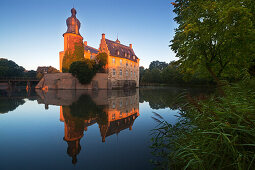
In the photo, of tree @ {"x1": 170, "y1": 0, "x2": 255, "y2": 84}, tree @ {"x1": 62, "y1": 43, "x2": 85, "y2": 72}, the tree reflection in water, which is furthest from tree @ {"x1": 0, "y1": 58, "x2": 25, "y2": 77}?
tree @ {"x1": 170, "y1": 0, "x2": 255, "y2": 84}

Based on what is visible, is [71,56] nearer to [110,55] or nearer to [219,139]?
[110,55]

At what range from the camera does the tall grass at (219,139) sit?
149 cm

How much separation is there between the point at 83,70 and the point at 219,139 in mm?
26828

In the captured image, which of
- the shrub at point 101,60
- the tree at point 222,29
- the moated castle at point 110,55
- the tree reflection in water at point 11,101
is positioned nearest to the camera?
the tree at point 222,29

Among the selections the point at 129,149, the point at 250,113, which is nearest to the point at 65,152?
the point at 129,149

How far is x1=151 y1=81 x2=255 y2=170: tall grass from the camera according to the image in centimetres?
149

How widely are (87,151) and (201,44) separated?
831cm

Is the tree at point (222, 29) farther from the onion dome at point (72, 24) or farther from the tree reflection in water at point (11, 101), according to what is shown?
the onion dome at point (72, 24)

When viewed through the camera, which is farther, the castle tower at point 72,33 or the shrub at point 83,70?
the castle tower at point 72,33

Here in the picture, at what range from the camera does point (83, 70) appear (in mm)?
25938

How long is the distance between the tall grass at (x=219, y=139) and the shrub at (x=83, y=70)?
25427 millimetres

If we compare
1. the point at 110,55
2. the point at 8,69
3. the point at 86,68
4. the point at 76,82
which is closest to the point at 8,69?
the point at 8,69

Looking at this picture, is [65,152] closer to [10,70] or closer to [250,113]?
[250,113]

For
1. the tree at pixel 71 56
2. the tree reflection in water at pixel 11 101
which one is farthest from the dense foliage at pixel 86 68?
the tree reflection in water at pixel 11 101
